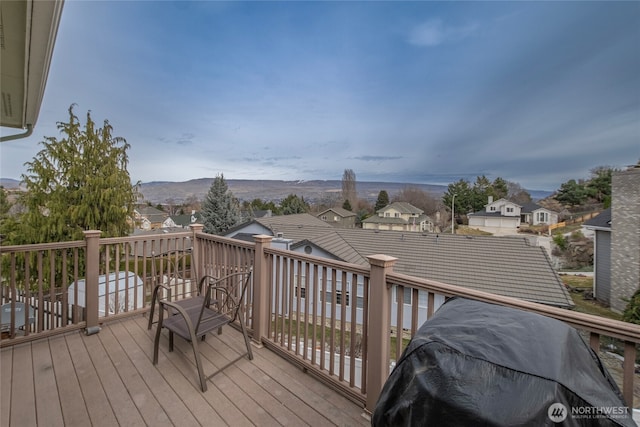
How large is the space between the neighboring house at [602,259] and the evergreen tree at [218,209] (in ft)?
67.4

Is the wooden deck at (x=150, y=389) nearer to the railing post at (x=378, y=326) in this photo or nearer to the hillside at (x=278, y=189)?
the railing post at (x=378, y=326)

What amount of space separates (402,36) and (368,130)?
12.1 m

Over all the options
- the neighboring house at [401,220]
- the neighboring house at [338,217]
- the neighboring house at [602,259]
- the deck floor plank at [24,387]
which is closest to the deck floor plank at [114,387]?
the deck floor plank at [24,387]

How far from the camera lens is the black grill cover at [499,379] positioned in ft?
2.21

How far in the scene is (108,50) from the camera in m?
6.26

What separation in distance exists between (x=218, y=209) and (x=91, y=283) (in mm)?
17812

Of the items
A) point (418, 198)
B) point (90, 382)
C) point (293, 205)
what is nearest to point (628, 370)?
point (90, 382)

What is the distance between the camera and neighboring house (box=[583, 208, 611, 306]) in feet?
37.9

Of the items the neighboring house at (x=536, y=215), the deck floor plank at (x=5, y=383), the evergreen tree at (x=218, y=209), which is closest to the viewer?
the deck floor plank at (x=5, y=383)

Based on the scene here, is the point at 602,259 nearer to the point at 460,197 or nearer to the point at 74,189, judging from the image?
the point at 74,189

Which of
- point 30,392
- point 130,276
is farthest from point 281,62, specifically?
point 30,392

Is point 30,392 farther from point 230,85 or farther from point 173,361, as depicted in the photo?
point 230,85

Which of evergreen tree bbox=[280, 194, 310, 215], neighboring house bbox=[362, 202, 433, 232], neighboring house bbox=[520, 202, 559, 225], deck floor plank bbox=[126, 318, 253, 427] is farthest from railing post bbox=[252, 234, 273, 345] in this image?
evergreen tree bbox=[280, 194, 310, 215]

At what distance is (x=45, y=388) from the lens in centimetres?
201
